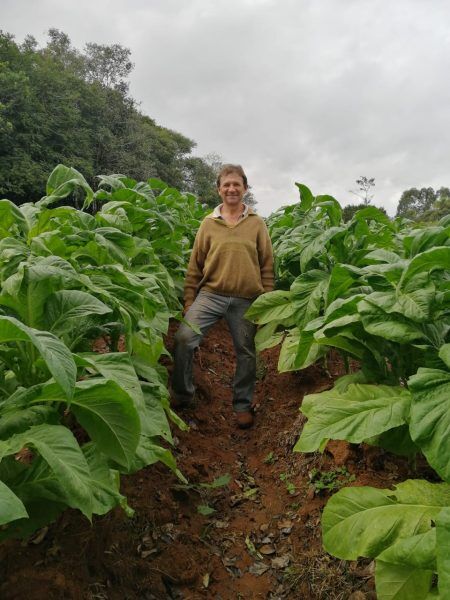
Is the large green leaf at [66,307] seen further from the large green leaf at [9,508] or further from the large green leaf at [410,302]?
the large green leaf at [410,302]

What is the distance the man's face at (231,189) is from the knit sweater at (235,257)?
167 mm

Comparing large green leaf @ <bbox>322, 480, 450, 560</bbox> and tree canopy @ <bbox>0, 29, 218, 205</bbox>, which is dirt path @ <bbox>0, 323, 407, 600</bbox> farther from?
tree canopy @ <bbox>0, 29, 218, 205</bbox>

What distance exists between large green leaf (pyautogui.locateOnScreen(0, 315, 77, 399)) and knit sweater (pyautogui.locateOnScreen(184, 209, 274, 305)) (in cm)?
275

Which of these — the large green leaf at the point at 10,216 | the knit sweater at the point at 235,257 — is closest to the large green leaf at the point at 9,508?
the large green leaf at the point at 10,216

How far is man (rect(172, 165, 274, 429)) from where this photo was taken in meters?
3.88

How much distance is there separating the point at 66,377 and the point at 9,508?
0.30m

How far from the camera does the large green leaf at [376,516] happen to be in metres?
1.50

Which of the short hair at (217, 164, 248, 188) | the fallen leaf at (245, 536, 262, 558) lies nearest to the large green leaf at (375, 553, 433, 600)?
the fallen leaf at (245, 536, 262, 558)

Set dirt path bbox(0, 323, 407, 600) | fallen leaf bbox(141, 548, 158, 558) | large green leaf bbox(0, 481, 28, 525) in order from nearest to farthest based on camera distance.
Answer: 1. large green leaf bbox(0, 481, 28, 525)
2. dirt path bbox(0, 323, 407, 600)
3. fallen leaf bbox(141, 548, 158, 558)

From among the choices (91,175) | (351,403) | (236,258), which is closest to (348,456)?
(351,403)

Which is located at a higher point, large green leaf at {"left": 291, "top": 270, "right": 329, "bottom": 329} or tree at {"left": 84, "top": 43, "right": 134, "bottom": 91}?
tree at {"left": 84, "top": 43, "right": 134, "bottom": 91}

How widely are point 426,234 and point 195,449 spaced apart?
2123mm

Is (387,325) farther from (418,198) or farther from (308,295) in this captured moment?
(418,198)

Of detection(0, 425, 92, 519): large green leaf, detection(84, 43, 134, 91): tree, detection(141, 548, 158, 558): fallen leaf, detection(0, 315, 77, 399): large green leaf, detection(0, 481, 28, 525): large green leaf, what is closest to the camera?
detection(0, 481, 28, 525): large green leaf
